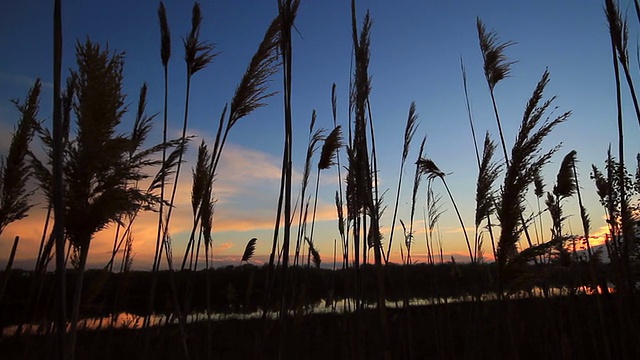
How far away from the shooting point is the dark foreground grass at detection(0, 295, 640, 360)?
9.68ft

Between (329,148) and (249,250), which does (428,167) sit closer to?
(329,148)

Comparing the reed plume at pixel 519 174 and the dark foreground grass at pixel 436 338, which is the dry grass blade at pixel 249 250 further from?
the reed plume at pixel 519 174

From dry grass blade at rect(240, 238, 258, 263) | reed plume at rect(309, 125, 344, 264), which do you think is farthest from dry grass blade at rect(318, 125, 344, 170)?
dry grass blade at rect(240, 238, 258, 263)

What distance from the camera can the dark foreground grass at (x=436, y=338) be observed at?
9.68ft

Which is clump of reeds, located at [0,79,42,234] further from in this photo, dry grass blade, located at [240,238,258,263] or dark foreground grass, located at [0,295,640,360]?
dry grass blade, located at [240,238,258,263]

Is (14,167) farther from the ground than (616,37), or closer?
closer

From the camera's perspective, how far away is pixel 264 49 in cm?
216

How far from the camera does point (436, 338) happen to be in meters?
4.02

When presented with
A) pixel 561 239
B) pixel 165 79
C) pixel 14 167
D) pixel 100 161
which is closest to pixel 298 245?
pixel 165 79

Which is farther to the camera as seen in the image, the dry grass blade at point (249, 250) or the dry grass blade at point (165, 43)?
the dry grass blade at point (249, 250)

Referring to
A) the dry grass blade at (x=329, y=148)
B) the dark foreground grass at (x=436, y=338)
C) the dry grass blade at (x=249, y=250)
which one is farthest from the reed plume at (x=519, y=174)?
the dry grass blade at (x=249, y=250)

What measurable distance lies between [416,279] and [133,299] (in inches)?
408

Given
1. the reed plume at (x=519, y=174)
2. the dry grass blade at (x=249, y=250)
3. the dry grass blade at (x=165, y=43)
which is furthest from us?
the dry grass blade at (x=249, y=250)

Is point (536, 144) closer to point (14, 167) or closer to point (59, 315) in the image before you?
point (59, 315)
